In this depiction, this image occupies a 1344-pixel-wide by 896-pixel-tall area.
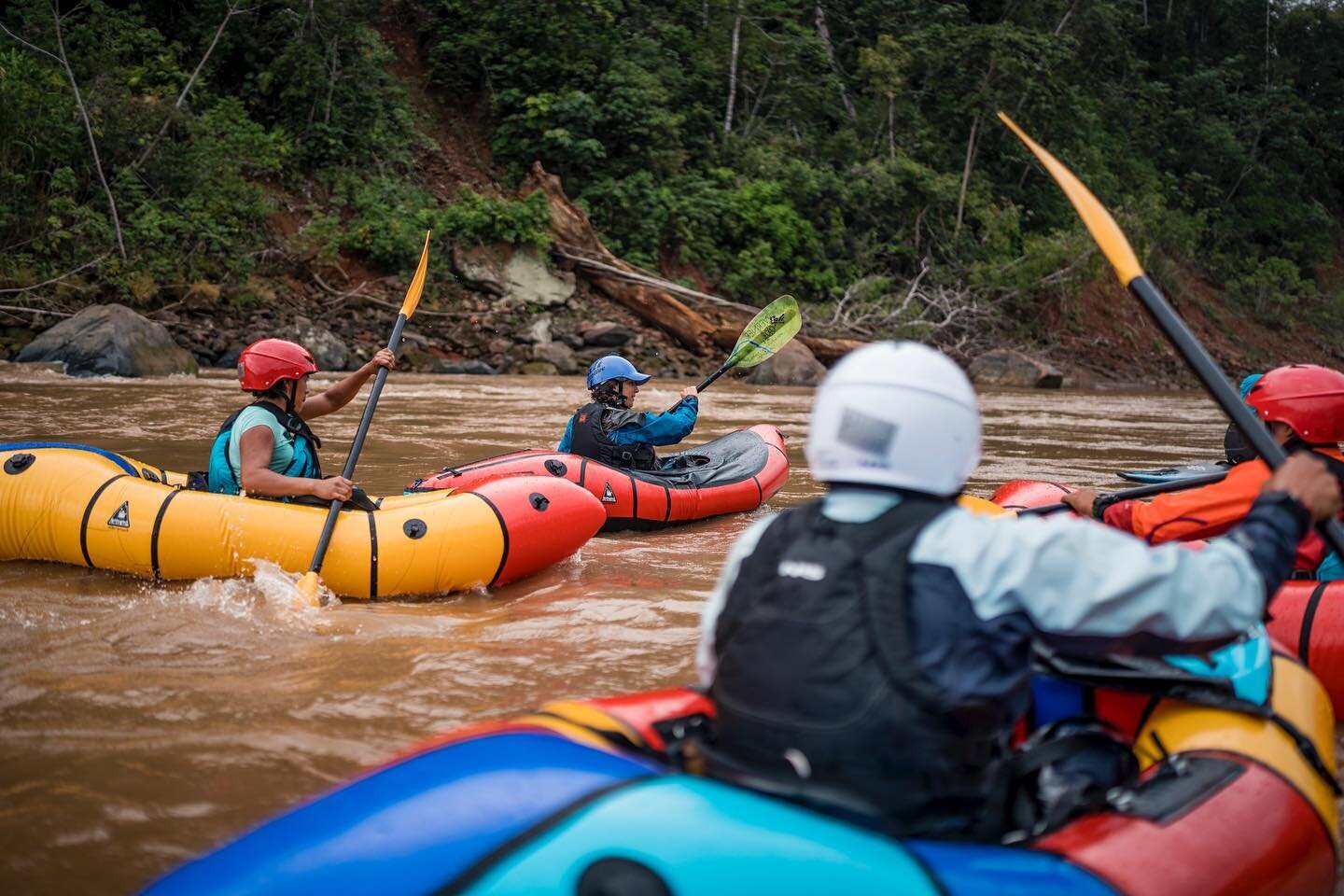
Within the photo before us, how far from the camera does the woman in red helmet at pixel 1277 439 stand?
10.2 feet

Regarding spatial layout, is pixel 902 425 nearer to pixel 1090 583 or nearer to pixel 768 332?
pixel 1090 583

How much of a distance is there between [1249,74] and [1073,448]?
27.1 m

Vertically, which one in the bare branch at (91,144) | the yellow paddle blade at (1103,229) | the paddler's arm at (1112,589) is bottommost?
the paddler's arm at (1112,589)

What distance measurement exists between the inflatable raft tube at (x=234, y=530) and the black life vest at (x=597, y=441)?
4.99ft

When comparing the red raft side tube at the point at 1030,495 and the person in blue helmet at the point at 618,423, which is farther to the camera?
the person in blue helmet at the point at 618,423

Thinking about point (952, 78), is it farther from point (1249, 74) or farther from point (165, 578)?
point (165, 578)

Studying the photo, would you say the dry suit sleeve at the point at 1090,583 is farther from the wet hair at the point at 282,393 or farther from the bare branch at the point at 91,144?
the bare branch at the point at 91,144

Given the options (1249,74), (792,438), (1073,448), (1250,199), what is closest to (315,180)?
(792,438)

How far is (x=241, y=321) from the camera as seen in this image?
1439cm

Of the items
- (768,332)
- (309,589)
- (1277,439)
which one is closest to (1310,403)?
(1277,439)

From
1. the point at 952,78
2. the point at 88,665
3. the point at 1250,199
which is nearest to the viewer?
the point at 88,665

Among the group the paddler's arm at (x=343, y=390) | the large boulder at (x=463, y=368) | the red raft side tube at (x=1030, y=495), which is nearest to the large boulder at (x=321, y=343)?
the large boulder at (x=463, y=368)

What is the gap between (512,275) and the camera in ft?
54.2

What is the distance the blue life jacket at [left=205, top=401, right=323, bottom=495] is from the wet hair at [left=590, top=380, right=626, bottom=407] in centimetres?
200
